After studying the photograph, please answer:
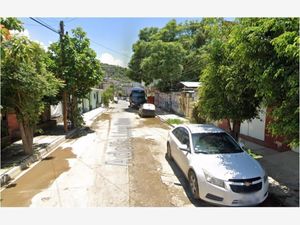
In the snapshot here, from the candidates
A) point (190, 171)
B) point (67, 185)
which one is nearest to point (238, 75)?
point (190, 171)

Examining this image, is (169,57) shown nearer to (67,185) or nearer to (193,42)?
(193,42)

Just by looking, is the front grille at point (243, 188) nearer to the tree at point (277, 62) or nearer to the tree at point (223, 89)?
the tree at point (277, 62)

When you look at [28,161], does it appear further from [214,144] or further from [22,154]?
[214,144]

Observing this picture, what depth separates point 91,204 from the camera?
561cm

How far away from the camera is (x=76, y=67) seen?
571 inches

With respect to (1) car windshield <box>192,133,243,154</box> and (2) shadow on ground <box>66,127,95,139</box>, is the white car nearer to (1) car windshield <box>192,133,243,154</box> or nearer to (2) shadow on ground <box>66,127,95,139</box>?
(1) car windshield <box>192,133,243,154</box>

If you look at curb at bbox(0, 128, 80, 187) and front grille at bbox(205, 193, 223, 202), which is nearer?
front grille at bbox(205, 193, 223, 202)

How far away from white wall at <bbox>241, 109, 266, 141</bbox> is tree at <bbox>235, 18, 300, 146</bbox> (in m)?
5.51

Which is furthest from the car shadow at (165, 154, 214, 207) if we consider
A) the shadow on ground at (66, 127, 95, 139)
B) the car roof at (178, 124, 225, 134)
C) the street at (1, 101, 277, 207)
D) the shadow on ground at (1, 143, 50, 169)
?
the shadow on ground at (66, 127, 95, 139)

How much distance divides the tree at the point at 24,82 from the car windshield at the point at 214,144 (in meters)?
5.52

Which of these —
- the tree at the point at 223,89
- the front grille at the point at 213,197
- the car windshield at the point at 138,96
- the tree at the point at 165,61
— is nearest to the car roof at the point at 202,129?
the tree at the point at 223,89

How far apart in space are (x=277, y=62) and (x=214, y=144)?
9.37 feet

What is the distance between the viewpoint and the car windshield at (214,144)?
654 centimetres

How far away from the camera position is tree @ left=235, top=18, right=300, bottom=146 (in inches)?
166
